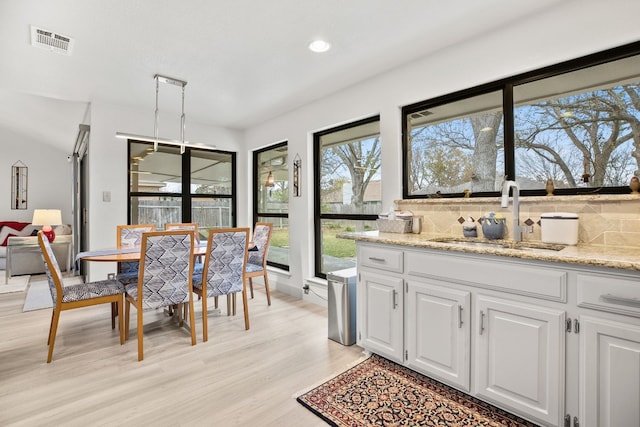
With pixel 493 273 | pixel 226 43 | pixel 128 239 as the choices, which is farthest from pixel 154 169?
pixel 493 273

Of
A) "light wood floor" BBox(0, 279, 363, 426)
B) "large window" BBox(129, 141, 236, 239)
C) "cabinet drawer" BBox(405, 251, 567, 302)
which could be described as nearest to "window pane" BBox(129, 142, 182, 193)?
"large window" BBox(129, 141, 236, 239)

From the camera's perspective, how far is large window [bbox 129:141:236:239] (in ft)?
14.3

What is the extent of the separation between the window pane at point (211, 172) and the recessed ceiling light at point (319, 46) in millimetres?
2907

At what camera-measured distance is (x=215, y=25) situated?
2.32 m

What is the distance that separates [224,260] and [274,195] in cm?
206

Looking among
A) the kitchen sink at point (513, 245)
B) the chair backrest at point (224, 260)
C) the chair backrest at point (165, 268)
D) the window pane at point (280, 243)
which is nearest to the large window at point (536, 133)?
the kitchen sink at point (513, 245)

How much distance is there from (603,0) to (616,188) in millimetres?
1106

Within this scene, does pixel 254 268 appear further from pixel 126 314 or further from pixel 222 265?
pixel 126 314

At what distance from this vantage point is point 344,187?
3.79 meters

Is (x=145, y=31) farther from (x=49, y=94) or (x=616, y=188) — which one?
(x=616, y=188)

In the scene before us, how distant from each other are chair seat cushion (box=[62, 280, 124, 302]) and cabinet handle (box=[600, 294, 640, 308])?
3.16 meters

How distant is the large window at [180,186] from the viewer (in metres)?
4.35

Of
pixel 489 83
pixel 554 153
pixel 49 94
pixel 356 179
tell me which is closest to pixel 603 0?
pixel 489 83

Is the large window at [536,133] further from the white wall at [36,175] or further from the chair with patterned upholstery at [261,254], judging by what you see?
the white wall at [36,175]
